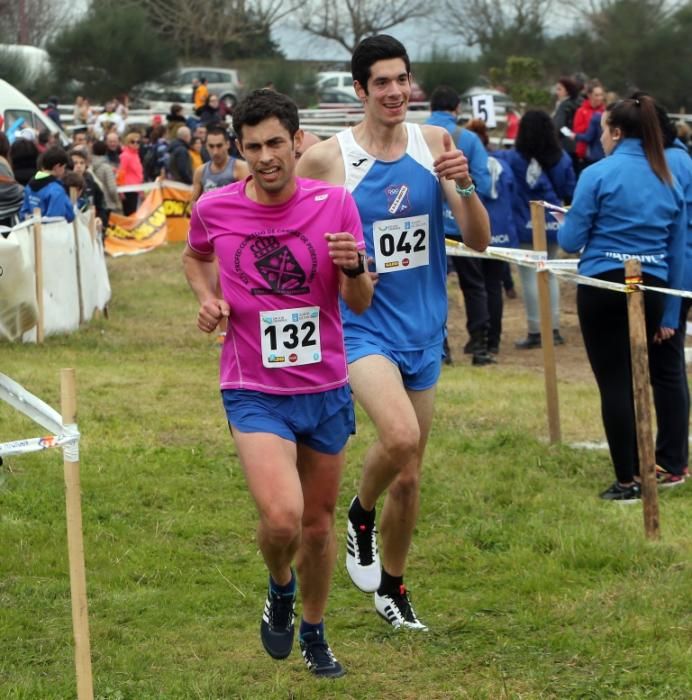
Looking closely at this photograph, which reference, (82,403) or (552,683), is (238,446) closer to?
(552,683)

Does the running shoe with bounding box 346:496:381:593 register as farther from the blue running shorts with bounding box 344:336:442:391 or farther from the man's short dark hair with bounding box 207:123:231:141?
the man's short dark hair with bounding box 207:123:231:141

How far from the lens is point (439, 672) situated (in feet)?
17.5

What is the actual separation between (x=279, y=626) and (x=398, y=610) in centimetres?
85

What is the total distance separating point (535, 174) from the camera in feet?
43.4

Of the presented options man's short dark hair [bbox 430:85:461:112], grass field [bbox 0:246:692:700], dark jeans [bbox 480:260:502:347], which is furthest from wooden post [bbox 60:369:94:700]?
dark jeans [bbox 480:260:502:347]

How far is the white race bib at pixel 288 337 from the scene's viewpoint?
4895 millimetres

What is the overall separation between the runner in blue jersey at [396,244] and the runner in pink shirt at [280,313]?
0.59 metres

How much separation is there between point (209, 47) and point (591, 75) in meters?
19.0

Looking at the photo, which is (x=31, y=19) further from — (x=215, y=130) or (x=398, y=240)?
(x=398, y=240)

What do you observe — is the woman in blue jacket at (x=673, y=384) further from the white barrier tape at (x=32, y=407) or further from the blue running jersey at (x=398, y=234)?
the white barrier tape at (x=32, y=407)

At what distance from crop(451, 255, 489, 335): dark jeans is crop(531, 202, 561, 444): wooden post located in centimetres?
385

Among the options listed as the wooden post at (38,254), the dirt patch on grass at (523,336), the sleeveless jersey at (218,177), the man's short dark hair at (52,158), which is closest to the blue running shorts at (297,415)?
the dirt patch on grass at (523,336)

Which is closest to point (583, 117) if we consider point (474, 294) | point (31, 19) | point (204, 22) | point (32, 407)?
point (474, 294)

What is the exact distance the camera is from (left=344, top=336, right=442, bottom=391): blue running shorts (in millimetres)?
5699
